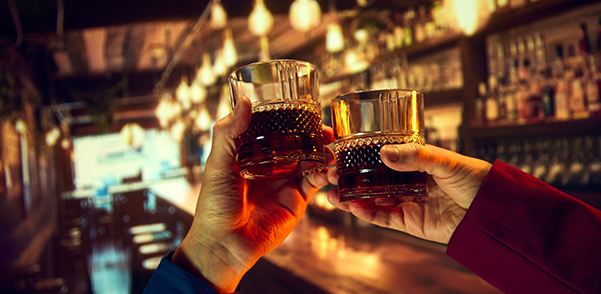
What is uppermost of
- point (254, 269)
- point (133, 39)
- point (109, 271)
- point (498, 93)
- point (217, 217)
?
point (133, 39)

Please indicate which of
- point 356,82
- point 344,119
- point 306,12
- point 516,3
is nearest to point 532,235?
point 344,119

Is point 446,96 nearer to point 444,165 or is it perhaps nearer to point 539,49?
point 539,49

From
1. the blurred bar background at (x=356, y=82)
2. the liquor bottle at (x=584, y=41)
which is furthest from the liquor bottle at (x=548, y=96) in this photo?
the liquor bottle at (x=584, y=41)

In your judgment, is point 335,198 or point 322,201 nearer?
point 335,198

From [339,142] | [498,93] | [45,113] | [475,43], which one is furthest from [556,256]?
[45,113]

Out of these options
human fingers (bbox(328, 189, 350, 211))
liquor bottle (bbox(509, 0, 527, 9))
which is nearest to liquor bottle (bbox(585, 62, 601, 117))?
liquor bottle (bbox(509, 0, 527, 9))

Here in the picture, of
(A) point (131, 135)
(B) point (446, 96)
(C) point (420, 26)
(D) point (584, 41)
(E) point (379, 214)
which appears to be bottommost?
(E) point (379, 214)

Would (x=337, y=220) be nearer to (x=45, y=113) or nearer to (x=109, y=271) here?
(x=109, y=271)
